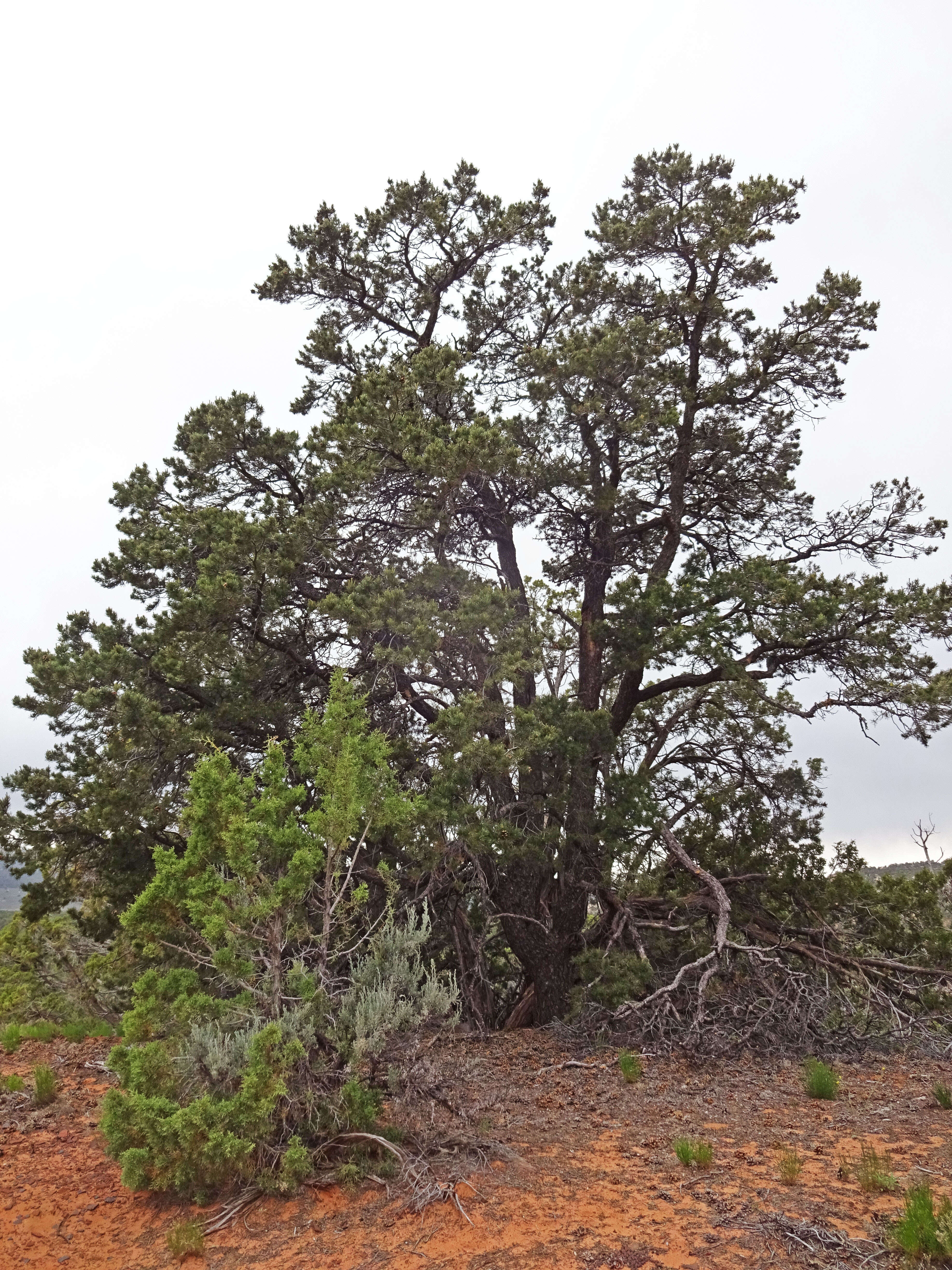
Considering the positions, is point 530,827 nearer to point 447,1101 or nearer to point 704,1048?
point 704,1048

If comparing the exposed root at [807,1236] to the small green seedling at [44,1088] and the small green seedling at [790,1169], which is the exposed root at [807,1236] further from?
the small green seedling at [44,1088]

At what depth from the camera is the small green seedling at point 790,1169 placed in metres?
5.60

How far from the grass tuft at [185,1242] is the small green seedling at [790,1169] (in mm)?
3677

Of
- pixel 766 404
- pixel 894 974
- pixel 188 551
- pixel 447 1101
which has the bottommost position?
pixel 447 1101

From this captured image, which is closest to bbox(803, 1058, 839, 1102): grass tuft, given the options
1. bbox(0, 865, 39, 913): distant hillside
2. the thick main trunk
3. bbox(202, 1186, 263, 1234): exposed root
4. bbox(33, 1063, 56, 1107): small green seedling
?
the thick main trunk

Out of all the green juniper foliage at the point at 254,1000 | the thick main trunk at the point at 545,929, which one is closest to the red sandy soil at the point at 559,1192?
the green juniper foliage at the point at 254,1000

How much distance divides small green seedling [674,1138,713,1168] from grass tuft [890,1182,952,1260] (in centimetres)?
152

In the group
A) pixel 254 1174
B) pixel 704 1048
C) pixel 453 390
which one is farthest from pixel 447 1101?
pixel 453 390

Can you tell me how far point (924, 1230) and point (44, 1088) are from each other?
717cm

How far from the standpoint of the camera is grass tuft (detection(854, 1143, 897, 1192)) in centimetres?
542

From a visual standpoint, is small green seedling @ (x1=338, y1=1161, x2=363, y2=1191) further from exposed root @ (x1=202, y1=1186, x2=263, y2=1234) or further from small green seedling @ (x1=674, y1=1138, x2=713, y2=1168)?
small green seedling @ (x1=674, y1=1138, x2=713, y2=1168)

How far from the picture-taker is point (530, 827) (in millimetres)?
10984

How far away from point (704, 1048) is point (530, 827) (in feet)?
10.3

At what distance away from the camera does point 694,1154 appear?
20.0 ft
